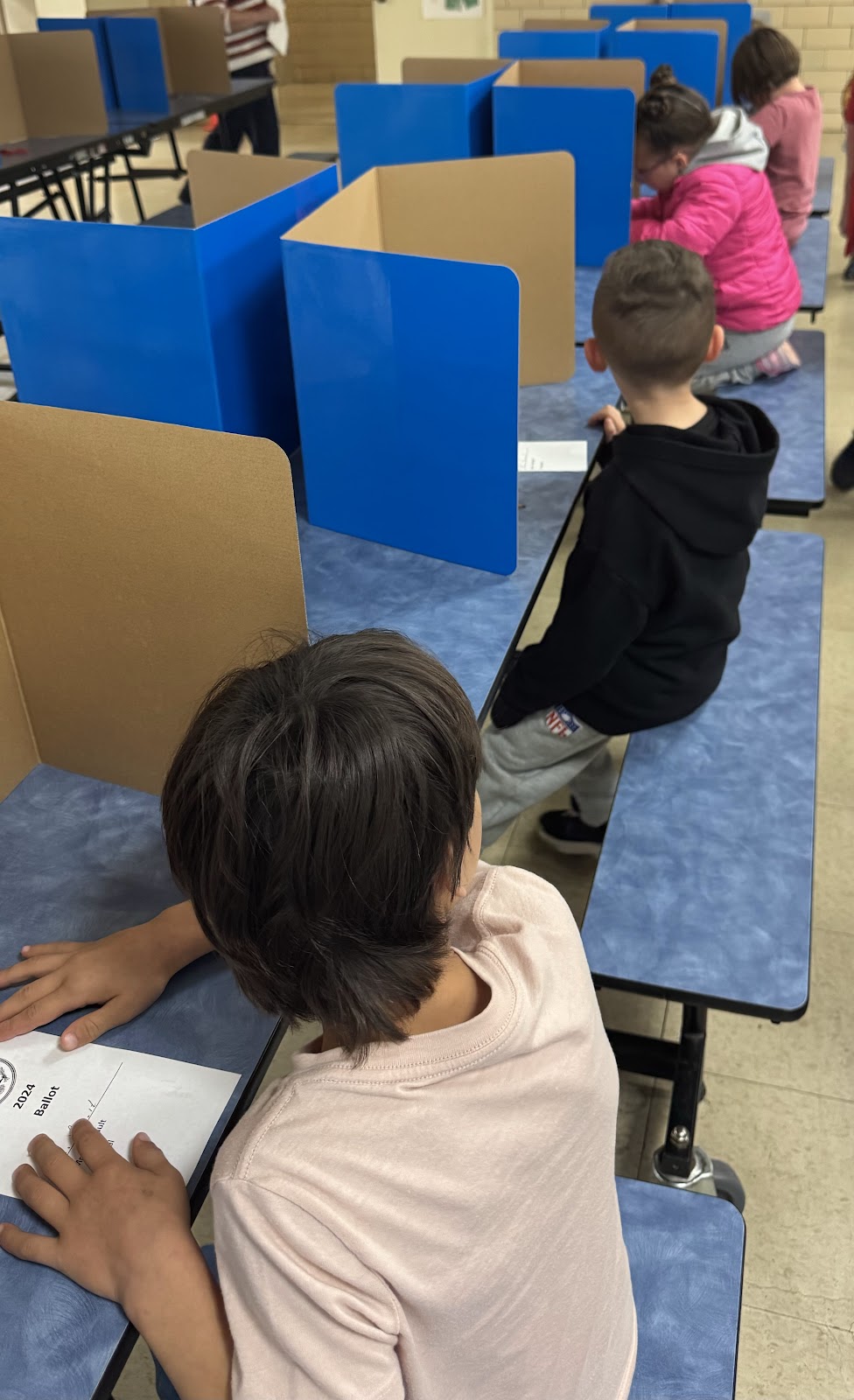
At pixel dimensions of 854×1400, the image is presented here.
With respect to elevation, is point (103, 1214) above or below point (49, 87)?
below

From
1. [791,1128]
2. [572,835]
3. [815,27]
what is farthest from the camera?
[815,27]

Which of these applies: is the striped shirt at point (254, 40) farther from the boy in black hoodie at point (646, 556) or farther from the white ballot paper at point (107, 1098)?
the white ballot paper at point (107, 1098)

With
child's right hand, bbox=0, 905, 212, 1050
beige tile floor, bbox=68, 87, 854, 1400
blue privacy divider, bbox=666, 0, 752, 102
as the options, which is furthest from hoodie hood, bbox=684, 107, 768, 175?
child's right hand, bbox=0, 905, 212, 1050

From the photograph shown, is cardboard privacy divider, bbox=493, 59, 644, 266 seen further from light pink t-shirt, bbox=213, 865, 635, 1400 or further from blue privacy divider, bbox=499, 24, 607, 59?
light pink t-shirt, bbox=213, 865, 635, 1400

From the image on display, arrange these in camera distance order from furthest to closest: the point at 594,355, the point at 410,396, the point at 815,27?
1. the point at 815,27
2. the point at 594,355
3. the point at 410,396

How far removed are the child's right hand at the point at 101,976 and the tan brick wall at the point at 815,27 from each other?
6.89 metres

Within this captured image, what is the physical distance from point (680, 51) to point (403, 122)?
179cm

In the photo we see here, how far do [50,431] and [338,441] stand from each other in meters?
0.62

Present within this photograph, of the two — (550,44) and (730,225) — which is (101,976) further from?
(550,44)

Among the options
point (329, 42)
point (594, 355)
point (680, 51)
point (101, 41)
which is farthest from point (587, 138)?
point (329, 42)

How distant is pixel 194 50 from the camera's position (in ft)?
16.7

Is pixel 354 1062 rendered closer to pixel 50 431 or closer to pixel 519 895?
pixel 519 895

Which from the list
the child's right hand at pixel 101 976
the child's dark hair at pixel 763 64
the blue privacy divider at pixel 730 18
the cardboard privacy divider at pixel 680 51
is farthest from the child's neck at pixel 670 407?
the blue privacy divider at pixel 730 18

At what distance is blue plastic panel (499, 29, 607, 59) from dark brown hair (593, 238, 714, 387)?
249 cm
